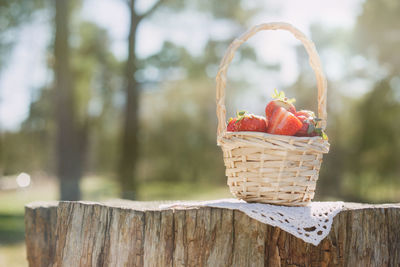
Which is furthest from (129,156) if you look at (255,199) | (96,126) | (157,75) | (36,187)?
(36,187)

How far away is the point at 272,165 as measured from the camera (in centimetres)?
165

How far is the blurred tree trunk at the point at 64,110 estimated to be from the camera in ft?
21.2

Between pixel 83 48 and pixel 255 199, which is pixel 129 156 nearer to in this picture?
pixel 83 48

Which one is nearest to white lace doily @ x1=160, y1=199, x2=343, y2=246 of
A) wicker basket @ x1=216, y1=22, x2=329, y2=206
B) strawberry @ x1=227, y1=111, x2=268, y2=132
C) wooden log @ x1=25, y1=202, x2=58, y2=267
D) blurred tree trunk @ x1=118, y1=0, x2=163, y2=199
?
wicker basket @ x1=216, y1=22, x2=329, y2=206

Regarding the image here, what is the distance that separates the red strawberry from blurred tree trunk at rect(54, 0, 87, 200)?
5.23 meters

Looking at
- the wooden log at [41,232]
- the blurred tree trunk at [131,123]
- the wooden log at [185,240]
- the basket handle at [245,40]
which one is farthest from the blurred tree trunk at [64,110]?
the basket handle at [245,40]

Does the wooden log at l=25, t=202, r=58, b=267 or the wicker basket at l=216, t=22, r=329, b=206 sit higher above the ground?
the wicker basket at l=216, t=22, r=329, b=206

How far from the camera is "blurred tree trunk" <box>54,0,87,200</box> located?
21.2 ft

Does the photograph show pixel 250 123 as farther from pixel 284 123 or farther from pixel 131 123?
pixel 131 123

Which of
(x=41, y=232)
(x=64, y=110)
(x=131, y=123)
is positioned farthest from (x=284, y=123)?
(x=64, y=110)

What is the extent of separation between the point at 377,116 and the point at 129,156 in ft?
19.4

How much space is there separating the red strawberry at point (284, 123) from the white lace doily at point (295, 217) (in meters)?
0.32

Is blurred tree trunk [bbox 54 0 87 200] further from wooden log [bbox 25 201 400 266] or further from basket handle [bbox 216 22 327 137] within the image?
basket handle [bbox 216 22 327 137]

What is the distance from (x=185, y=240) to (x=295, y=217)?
0.47 m
